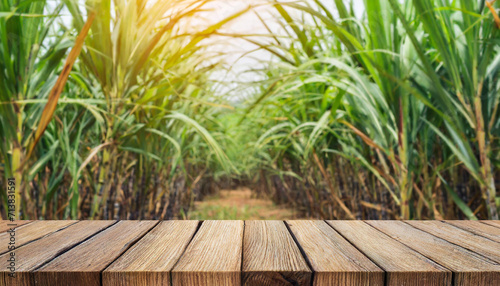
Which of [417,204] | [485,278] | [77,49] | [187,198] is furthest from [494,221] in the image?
[187,198]

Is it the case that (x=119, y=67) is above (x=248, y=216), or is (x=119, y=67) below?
above

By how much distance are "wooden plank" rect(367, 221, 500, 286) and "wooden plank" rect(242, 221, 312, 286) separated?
203 millimetres

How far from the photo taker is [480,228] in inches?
31.9

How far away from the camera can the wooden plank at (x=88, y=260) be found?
1.71ft

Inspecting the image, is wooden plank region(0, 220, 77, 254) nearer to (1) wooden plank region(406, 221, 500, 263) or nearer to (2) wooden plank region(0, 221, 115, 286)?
(2) wooden plank region(0, 221, 115, 286)

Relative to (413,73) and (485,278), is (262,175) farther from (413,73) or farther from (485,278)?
(485,278)

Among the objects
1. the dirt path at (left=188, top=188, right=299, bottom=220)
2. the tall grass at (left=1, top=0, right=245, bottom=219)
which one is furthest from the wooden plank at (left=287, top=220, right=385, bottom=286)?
the dirt path at (left=188, top=188, right=299, bottom=220)

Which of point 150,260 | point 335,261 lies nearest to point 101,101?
point 150,260

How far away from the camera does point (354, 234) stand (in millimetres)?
743

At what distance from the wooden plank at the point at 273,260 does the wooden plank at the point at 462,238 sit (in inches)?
11.6

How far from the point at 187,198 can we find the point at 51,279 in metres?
2.04

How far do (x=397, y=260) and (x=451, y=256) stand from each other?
0.33 ft

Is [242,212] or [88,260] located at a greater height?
[88,260]

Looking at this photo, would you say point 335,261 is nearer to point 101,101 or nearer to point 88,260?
point 88,260
